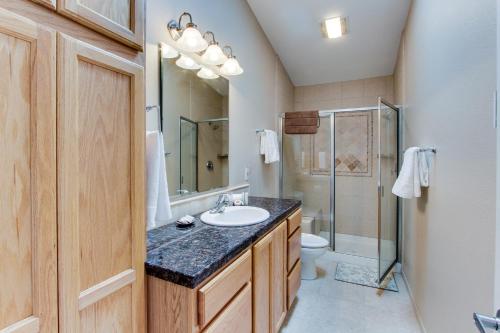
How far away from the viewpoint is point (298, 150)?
3.54 m

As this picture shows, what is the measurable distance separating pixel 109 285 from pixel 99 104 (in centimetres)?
54

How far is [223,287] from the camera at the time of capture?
0.99 m

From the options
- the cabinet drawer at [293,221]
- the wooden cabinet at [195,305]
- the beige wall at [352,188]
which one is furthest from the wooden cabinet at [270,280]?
the beige wall at [352,188]

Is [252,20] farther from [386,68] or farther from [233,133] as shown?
[386,68]

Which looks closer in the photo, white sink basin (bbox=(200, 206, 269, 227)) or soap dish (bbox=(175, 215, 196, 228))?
soap dish (bbox=(175, 215, 196, 228))

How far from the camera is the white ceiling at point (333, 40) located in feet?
7.73

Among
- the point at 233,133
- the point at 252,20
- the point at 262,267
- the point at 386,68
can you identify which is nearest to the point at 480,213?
the point at 262,267

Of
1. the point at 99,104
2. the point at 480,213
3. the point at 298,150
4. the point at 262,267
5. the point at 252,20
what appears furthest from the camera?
the point at 298,150

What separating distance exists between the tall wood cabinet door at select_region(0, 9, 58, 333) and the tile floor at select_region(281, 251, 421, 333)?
1687 mm

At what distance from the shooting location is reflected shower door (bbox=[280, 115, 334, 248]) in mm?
3418

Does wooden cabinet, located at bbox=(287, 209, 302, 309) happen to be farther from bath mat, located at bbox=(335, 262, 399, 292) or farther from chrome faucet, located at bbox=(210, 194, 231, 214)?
bath mat, located at bbox=(335, 262, 399, 292)

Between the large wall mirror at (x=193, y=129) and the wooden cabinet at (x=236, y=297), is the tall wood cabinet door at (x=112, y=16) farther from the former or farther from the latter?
the wooden cabinet at (x=236, y=297)

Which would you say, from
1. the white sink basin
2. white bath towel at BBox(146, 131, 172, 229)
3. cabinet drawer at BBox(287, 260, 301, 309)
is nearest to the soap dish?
the white sink basin

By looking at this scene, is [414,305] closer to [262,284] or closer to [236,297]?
[262,284]
